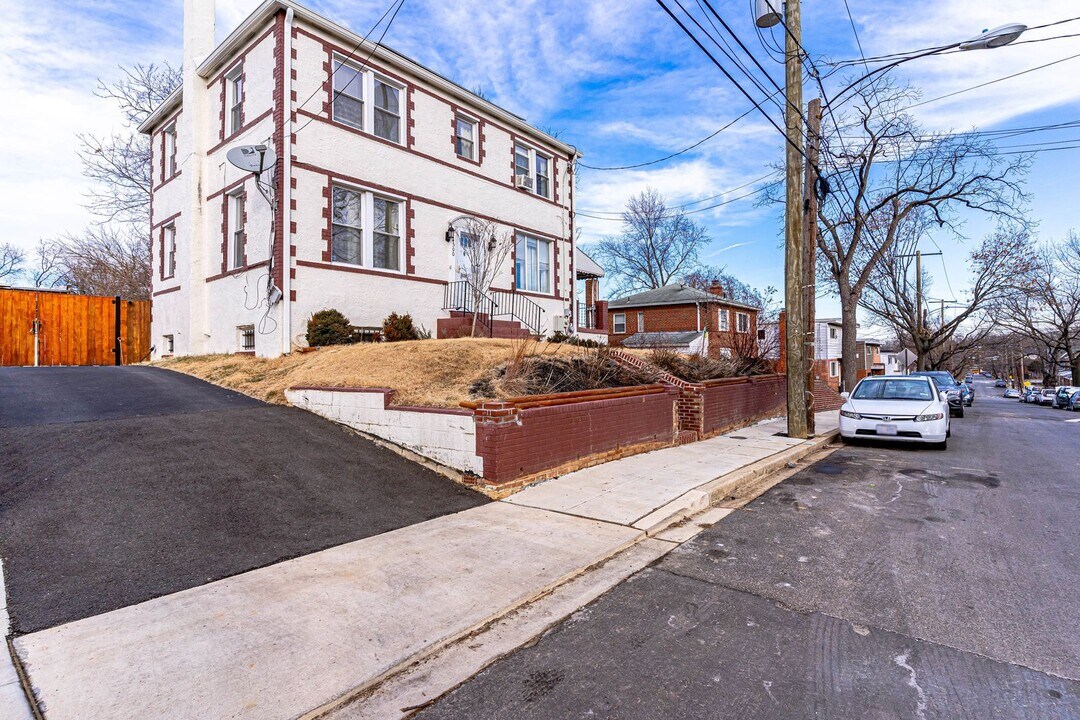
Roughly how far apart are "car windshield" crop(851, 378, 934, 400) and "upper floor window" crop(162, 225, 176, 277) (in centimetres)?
1834

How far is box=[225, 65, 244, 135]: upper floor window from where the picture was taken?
13766 mm

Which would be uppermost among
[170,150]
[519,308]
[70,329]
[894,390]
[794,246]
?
[170,150]

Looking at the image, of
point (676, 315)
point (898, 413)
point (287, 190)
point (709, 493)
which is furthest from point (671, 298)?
point (709, 493)

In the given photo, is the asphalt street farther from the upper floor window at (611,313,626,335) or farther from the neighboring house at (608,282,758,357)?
the upper floor window at (611,313,626,335)

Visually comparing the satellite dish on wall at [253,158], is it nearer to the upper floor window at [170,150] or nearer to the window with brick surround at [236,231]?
the window with brick surround at [236,231]

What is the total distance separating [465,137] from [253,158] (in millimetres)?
6422

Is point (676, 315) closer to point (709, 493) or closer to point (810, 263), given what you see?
point (810, 263)

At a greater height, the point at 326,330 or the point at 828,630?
the point at 326,330

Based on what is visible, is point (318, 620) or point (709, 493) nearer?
point (318, 620)

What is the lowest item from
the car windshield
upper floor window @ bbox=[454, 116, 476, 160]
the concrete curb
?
the concrete curb

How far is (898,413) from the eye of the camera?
10.6m

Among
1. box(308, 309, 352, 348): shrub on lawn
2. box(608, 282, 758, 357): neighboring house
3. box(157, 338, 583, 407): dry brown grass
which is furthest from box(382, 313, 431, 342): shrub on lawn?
box(608, 282, 758, 357): neighboring house

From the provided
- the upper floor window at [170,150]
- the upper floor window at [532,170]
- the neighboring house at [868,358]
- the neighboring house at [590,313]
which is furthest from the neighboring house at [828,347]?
the upper floor window at [170,150]

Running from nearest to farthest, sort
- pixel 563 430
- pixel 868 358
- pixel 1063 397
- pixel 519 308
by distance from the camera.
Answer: pixel 563 430 → pixel 519 308 → pixel 1063 397 → pixel 868 358
